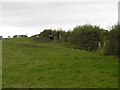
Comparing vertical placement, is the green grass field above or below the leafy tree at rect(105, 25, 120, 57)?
below

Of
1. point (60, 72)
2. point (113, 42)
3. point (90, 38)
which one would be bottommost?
point (60, 72)

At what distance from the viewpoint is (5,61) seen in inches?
703

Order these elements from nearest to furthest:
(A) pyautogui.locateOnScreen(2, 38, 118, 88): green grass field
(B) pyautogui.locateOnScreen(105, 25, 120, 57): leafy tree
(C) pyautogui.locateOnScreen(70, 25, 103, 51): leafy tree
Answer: (A) pyautogui.locateOnScreen(2, 38, 118, 88): green grass field
(B) pyautogui.locateOnScreen(105, 25, 120, 57): leafy tree
(C) pyautogui.locateOnScreen(70, 25, 103, 51): leafy tree

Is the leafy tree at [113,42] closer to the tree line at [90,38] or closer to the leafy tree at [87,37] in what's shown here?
the tree line at [90,38]

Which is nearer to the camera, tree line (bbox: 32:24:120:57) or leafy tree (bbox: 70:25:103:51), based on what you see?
tree line (bbox: 32:24:120:57)

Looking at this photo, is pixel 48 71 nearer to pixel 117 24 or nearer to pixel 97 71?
pixel 97 71

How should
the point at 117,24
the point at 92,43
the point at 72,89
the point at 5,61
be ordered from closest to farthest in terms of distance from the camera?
the point at 72,89 → the point at 5,61 → the point at 117,24 → the point at 92,43

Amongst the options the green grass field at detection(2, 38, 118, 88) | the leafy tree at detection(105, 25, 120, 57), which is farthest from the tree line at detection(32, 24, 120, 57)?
the green grass field at detection(2, 38, 118, 88)

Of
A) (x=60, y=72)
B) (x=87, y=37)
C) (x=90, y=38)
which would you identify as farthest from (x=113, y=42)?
(x=87, y=37)

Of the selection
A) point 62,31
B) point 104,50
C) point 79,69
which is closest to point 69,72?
point 79,69

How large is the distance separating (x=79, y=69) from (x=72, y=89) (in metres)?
3.55

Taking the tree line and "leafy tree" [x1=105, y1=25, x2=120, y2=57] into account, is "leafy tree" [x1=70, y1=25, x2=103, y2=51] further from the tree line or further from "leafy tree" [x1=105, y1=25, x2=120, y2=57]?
"leafy tree" [x1=105, y1=25, x2=120, y2=57]

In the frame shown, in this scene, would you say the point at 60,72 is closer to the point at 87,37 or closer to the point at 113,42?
the point at 113,42

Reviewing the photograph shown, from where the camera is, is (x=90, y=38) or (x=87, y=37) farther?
(x=87, y=37)
